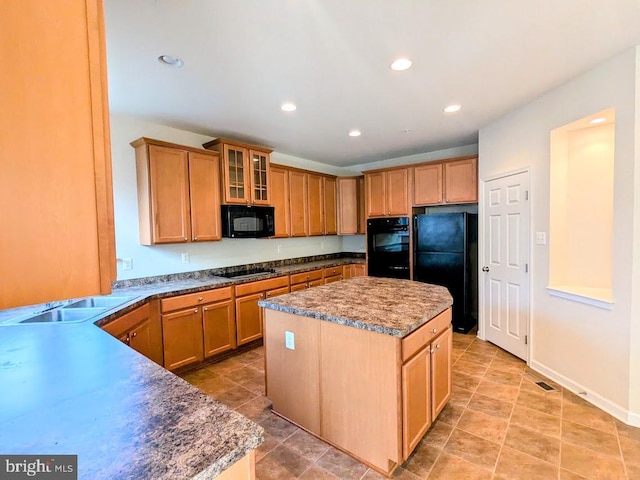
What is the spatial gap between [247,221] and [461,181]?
2.94 metres

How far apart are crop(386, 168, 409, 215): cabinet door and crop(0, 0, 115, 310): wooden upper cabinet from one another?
4.30m

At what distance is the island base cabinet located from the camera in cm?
206

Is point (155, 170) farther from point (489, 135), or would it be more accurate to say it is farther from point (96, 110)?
point (489, 135)

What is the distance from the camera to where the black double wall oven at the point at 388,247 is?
4551mm

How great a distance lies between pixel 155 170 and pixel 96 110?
264 cm

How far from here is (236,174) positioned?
3752mm

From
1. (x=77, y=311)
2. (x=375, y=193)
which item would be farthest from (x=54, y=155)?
(x=375, y=193)

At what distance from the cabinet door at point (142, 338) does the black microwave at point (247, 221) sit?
1.36 meters

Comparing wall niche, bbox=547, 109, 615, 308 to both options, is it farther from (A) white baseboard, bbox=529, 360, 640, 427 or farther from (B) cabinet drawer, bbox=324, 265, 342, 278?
(B) cabinet drawer, bbox=324, 265, 342, 278

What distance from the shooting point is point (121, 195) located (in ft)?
10.2

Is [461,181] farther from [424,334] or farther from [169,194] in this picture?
[169,194]

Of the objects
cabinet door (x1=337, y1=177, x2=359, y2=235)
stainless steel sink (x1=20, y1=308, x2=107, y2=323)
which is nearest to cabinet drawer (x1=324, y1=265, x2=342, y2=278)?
cabinet door (x1=337, y1=177, x2=359, y2=235)

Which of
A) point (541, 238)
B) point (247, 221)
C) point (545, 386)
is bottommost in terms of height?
point (545, 386)

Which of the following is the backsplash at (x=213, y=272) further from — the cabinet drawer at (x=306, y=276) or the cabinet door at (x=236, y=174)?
the cabinet door at (x=236, y=174)
